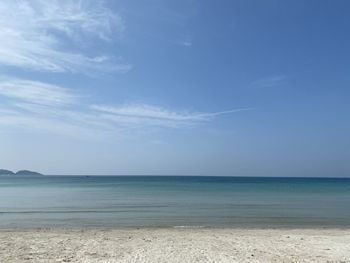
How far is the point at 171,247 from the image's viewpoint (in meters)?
13.8

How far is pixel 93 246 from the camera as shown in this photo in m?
13.8

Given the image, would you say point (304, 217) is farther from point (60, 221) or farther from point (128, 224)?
point (60, 221)

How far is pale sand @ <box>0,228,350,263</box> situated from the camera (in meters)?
11.8

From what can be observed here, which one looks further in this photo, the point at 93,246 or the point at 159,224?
the point at 159,224

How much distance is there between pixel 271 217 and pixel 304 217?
2.52 meters

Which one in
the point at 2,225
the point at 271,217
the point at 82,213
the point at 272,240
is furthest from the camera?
the point at 82,213

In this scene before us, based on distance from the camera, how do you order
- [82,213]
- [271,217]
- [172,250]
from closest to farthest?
[172,250] < [271,217] < [82,213]

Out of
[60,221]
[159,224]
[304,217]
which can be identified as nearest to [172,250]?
[159,224]

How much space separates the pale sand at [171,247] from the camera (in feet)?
38.8

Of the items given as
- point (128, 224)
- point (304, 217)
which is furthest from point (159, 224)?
point (304, 217)

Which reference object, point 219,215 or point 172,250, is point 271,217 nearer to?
point 219,215

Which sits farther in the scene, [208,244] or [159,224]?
[159,224]

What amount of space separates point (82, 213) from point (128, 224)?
724cm

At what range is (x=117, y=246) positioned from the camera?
13.9 m
